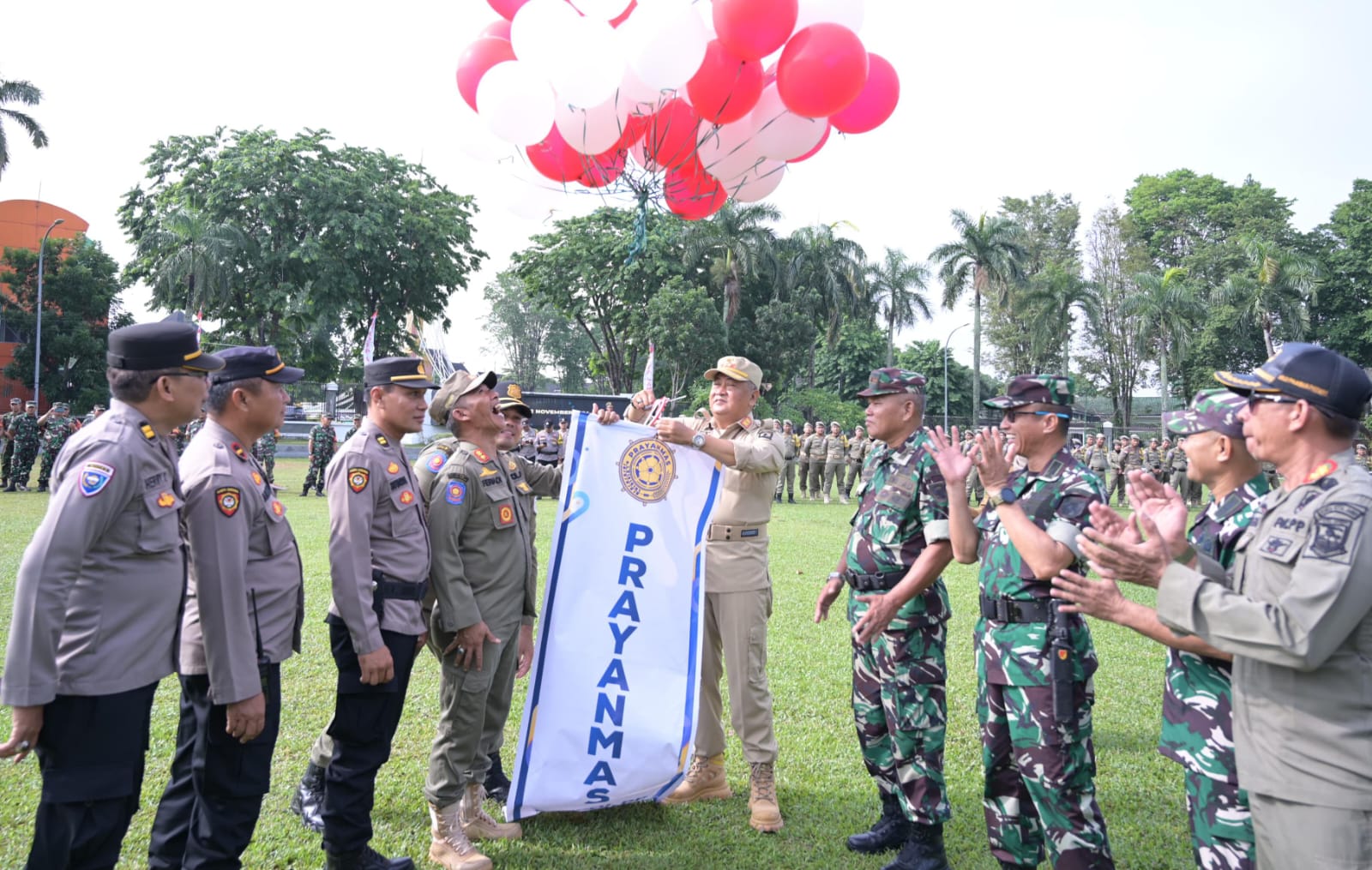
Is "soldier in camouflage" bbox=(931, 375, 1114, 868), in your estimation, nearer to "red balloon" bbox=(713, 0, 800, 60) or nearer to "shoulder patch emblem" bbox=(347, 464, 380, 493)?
"shoulder patch emblem" bbox=(347, 464, 380, 493)

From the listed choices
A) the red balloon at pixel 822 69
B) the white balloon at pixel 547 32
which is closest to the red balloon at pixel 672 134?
the red balloon at pixel 822 69

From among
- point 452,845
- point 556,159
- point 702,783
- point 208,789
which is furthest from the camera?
point 556,159

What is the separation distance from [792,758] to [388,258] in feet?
108

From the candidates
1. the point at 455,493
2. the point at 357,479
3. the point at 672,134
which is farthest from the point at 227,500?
the point at 672,134

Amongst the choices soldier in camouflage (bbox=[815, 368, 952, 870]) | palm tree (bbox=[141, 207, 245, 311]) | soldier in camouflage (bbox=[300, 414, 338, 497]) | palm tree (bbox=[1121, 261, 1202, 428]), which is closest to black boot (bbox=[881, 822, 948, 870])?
soldier in camouflage (bbox=[815, 368, 952, 870])

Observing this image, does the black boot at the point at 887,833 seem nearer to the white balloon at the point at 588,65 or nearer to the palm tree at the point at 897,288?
the white balloon at the point at 588,65

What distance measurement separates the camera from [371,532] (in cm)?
339

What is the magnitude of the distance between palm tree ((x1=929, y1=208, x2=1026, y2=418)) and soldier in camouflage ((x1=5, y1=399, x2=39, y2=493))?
34.9m

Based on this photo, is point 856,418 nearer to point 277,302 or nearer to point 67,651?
point 277,302

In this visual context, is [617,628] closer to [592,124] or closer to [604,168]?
[592,124]

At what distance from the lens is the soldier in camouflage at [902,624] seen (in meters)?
3.57

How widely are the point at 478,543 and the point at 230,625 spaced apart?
4.11 ft

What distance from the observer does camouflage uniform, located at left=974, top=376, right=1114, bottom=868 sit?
116 inches

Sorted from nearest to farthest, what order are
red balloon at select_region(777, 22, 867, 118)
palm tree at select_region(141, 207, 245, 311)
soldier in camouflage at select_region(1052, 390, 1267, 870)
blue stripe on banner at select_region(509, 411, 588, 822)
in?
1. soldier in camouflage at select_region(1052, 390, 1267, 870)
2. blue stripe on banner at select_region(509, 411, 588, 822)
3. red balloon at select_region(777, 22, 867, 118)
4. palm tree at select_region(141, 207, 245, 311)
